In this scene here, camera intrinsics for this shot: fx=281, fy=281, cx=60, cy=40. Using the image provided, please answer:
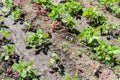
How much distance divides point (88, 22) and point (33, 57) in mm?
1856

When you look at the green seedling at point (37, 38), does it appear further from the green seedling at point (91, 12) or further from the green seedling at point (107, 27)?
the green seedling at point (107, 27)

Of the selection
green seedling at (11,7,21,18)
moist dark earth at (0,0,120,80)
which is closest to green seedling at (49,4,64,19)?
moist dark earth at (0,0,120,80)

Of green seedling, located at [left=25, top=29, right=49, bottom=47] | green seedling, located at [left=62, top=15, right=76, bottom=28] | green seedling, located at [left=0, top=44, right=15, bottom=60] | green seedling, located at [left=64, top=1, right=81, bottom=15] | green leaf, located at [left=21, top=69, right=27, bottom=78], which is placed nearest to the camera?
green leaf, located at [left=21, top=69, right=27, bottom=78]

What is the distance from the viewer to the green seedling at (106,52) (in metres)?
6.59

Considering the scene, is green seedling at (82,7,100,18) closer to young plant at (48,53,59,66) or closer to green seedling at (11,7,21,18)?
young plant at (48,53,59,66)

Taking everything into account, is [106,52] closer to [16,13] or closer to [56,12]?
[56,12]

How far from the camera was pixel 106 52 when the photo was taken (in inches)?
262

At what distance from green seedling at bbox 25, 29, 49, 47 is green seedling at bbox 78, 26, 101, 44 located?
914 millimetres

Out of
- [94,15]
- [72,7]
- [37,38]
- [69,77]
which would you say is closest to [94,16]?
[94,15]

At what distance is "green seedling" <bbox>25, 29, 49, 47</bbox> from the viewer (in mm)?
7043

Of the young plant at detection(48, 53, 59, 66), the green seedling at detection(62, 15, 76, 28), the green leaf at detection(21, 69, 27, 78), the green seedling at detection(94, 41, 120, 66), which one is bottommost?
the green leaf at detection(21, 69, 27, 78)

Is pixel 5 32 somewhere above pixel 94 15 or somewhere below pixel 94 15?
below

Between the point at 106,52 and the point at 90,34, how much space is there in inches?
24.7

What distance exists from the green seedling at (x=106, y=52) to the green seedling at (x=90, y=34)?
0.82 feet
